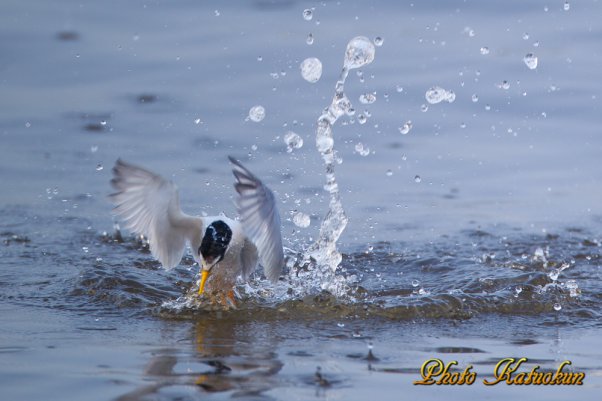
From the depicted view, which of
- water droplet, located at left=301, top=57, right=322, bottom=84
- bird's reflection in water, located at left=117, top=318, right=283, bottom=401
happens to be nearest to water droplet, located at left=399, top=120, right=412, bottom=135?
water droplet, located at left=301, top=57, right=322, bottom=84

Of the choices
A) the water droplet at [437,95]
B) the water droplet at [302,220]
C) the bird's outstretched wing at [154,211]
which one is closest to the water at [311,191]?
the water droplet at [302,220]

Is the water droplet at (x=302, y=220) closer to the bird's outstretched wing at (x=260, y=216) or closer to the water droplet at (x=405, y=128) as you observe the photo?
the bird's outstretched wing at (x=260, y=216)

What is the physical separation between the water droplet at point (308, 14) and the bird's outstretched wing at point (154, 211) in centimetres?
471

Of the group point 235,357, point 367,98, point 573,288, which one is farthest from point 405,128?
point 235,357

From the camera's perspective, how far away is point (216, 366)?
180 inches

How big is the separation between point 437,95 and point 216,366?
5366 millimetres

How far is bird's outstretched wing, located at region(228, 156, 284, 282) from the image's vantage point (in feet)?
19.1

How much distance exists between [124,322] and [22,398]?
1.49 metres

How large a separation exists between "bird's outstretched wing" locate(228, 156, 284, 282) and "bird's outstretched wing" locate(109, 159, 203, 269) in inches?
17.7

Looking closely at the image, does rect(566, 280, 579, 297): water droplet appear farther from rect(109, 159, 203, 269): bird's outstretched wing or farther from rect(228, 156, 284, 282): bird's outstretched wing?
rect(109, 159, 203, 269): bird's outstretched wing

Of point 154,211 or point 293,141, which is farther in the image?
point 293,141

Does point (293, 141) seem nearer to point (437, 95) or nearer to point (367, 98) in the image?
point (367, 98)

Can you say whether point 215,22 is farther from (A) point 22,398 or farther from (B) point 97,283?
(A) point 22,398

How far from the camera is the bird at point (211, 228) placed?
19.4 feet
